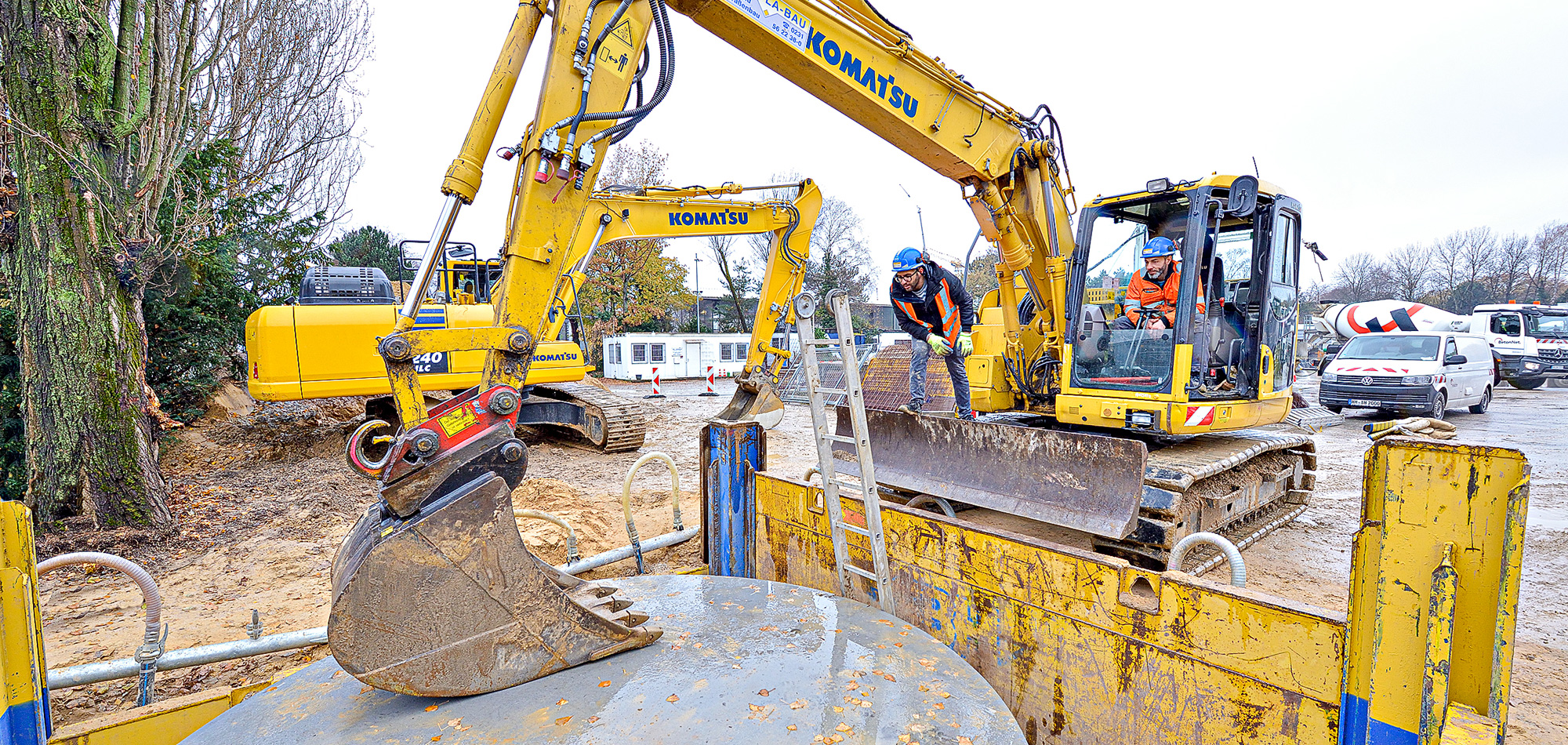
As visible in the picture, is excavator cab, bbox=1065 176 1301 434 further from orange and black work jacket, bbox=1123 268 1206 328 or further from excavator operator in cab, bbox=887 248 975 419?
excavator operator in cab, bbox=887 248 975 419

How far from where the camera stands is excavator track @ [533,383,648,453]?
992 cm

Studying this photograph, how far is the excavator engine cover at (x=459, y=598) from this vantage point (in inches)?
90.4

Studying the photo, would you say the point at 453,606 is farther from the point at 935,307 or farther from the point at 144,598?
the point at 935,307

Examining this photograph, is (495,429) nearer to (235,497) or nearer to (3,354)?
(235,497)

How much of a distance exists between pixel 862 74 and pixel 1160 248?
7.92ft

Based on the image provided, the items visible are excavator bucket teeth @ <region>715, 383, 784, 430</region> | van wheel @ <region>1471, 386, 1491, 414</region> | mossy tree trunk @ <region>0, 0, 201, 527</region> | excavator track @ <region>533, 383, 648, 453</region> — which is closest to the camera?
excavator bucket teeth @ <region>715, 383, 784, 430</region>

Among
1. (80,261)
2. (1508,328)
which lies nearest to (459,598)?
(80,261)

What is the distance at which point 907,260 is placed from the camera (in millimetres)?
5902

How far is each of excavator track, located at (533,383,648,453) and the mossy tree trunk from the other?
4309 millimetres

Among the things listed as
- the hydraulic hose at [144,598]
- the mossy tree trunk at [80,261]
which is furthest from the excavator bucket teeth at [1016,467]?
the mossy tree trunk at [80,261]

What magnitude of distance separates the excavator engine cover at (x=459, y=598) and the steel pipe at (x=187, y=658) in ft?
2.95

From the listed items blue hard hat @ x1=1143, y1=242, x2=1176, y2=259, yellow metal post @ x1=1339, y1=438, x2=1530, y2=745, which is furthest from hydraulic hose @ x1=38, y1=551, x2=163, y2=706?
blue hard hat @ x1=1143, y1=242, x2=1176, y2=259

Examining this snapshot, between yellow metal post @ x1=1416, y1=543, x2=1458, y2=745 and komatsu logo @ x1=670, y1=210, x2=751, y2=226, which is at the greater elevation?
komatsu logo @ x1=670, y1=210, x2=751, y2=226

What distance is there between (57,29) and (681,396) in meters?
14.6
